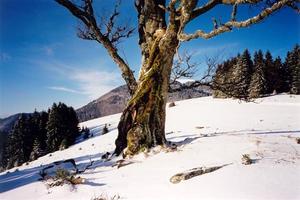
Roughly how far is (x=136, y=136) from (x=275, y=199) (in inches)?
215

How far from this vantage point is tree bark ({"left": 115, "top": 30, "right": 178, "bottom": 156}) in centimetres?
895

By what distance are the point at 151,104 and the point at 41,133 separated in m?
64.5

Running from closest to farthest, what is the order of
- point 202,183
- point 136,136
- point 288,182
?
point 288,182 < point 202,183 < point 136,136

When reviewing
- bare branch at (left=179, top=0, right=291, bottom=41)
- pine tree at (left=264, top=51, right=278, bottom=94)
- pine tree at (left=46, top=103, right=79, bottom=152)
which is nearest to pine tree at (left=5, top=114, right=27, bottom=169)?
pine tree at (left=46, top=103, right=79, bottom=152)

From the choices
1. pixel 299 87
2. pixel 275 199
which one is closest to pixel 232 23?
pixel 275 199

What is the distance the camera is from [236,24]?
6.95 m

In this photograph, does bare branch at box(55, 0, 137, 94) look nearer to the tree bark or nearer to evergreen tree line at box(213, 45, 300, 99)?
the tree bark

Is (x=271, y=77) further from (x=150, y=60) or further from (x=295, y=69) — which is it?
(x=150, y=60)

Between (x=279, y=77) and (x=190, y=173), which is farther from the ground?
(x=279, y=77)

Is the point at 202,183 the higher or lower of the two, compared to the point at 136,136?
lower

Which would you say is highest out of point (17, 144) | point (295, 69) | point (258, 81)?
point (295, 69)

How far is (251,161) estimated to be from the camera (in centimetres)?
587

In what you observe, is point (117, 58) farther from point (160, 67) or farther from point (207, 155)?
point (207, 155)

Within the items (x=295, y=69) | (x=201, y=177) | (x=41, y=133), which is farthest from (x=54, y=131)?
(x=201, y=177)
